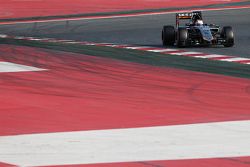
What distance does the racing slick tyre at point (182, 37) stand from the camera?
28.4 metres

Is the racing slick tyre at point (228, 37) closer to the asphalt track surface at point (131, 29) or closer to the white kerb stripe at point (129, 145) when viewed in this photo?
the asphalt track surface at point (131, 29)

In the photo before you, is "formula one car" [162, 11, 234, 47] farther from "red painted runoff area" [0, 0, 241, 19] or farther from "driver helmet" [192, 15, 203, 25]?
"red painted runoff area" [0, 0, 241, 19]

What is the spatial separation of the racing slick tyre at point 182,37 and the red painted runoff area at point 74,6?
68.8ft

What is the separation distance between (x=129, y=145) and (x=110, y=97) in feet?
18.0

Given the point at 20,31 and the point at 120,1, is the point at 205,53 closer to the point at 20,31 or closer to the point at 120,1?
the point at 20,31

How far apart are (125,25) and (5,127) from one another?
2705 cm

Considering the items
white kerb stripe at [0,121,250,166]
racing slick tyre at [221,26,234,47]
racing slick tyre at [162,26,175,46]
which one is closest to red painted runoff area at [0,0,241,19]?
racing slick tyre at [162,26,175,46]

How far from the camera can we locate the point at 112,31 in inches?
1457

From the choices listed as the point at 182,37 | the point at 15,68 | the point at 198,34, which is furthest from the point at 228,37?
the point at 15,68

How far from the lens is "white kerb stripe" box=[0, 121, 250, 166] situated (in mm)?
10914

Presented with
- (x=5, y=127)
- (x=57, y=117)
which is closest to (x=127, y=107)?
(x=57, y=117)

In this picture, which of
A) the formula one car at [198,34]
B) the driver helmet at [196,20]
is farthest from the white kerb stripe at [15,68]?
the driver helmet at [196,20]

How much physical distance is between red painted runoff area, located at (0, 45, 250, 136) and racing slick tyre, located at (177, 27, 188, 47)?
427 centimetres

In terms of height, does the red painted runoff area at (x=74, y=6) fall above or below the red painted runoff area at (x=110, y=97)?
below
